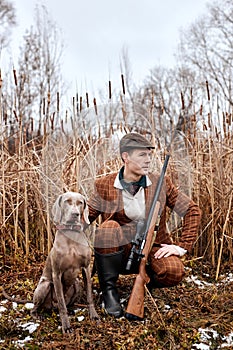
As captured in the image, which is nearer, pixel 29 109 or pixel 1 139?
pixel 1 139

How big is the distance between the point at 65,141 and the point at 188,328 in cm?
213

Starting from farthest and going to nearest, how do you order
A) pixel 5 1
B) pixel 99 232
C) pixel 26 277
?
1. pixel 5 1
2. pixel 26 277
3. pixel 99 232

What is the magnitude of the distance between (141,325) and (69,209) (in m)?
0.82

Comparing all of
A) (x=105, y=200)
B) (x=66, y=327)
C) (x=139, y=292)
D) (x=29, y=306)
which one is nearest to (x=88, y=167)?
(x=105, y=200)

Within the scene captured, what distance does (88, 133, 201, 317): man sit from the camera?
302cm

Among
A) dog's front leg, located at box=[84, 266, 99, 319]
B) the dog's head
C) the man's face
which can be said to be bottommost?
dog's front leg, located at box=[84, 266, 99, 319]

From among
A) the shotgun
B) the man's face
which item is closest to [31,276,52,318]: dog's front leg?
the shotgun

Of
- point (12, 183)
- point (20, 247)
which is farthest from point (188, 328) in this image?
point (12, 183)

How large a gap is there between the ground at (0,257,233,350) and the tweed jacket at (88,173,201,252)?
0.43 m

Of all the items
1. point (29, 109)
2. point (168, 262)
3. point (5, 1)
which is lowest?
point (168, 262)

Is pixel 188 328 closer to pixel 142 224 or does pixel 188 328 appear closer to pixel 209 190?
pixel 142 224

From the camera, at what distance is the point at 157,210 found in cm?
297

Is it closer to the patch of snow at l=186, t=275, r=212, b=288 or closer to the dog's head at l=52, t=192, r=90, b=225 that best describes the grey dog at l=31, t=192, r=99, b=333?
the dog's head at l=52, t=192, r=90, b=225

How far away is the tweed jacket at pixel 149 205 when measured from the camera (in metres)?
3.10
